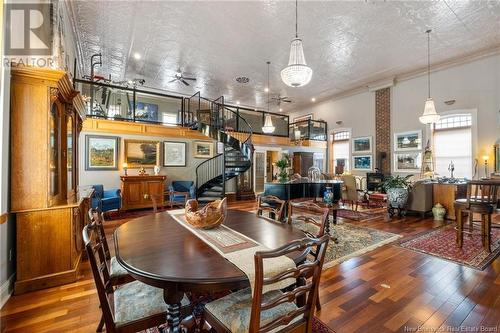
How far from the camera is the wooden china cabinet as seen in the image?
2.28 m

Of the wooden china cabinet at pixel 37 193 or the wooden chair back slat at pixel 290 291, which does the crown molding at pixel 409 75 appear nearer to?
the wooden chair back slat at pixel 290 291

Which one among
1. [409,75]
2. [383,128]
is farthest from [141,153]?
[409,75]

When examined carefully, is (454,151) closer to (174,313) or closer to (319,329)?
(319,329)

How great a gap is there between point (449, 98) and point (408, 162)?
2.23 m

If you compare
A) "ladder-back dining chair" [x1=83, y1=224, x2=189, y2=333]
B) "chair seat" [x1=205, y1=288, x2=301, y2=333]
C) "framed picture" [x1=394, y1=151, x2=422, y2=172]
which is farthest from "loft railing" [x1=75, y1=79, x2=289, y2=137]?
"chair seat" [x1=205, y1=288, x2=301, y2=333]

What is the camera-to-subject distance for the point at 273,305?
103cm

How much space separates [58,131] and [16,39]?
1.02m

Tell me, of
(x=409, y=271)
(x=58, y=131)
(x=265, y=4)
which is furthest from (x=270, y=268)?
(x=265, y=4)

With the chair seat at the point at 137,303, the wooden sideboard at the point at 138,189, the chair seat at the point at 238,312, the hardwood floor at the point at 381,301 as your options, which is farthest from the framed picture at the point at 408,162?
the chair seat at the point at 137,303

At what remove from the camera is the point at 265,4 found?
4367 millimetres

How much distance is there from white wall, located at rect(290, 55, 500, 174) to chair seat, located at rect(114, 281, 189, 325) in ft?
28.3

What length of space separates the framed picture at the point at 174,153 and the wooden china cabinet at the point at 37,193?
4.92 m

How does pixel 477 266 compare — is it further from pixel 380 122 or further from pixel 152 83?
pixel 152 83

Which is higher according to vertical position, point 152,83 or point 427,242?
point 152,83
